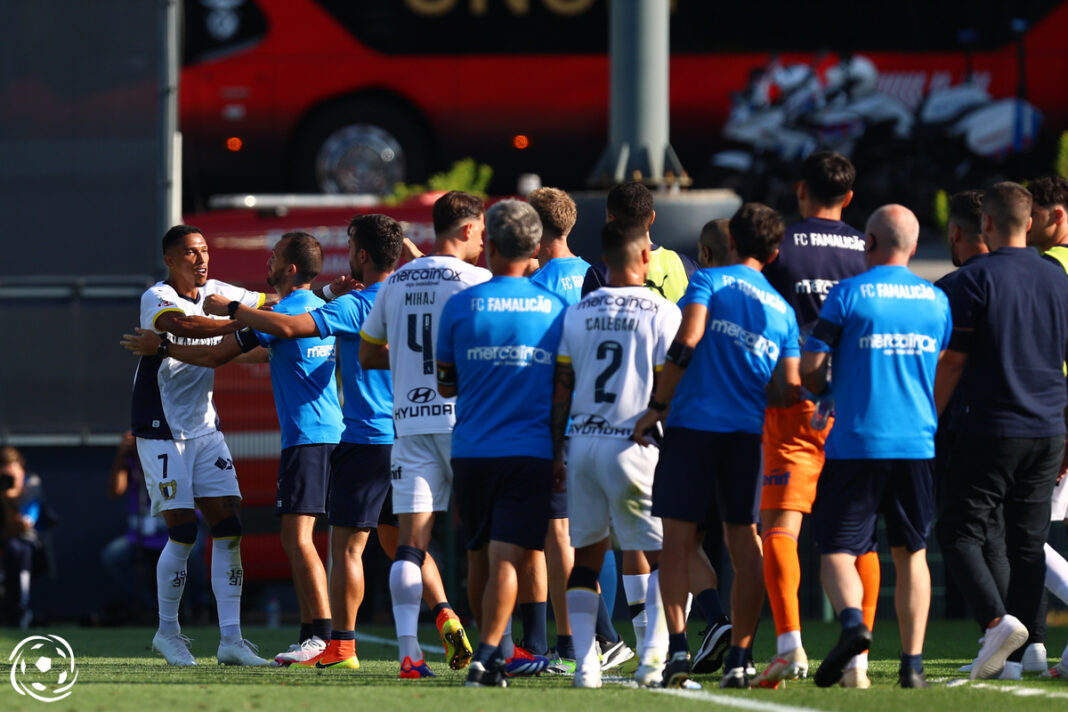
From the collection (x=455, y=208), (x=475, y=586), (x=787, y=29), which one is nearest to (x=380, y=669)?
(x=475, y=586)

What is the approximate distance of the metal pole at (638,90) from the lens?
14.4 metres

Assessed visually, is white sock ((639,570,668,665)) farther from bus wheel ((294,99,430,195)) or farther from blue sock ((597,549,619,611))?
bus wheel ((294,99,430,195))

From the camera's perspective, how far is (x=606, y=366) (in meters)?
6.59

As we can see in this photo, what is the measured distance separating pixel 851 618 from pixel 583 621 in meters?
1.08

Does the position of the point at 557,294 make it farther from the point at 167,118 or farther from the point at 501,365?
the point at 167,118

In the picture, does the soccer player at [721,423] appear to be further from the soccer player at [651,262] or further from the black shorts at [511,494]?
the soccer player at [651,262]

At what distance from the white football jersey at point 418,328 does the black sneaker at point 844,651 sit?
1.89 m

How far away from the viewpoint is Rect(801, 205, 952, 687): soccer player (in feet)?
21.8

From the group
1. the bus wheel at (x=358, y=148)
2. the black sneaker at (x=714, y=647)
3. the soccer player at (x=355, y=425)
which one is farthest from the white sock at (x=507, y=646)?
the bus wheel at (x=358, y=148)

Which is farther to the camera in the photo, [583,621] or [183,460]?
[183,460]

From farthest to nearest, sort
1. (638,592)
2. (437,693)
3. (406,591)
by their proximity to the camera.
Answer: (638,592), (406,591), (437,693)

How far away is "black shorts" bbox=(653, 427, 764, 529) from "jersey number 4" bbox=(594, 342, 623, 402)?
1.10ft

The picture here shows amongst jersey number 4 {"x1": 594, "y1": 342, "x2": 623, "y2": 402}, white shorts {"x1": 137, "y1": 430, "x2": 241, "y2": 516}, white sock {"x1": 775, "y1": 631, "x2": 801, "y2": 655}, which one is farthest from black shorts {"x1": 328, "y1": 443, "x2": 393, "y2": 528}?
white sock {"x1": 775, "y1": 631, "x2": 801, "y2": 655}

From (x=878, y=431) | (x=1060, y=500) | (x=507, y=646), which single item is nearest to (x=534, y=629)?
(x=507, y=646)
